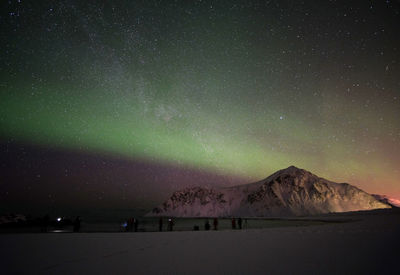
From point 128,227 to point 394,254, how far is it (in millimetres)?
28930

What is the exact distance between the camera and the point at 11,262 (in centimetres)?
1164

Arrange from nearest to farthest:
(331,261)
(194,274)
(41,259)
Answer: (194,274) < (331,261) < (41,259)

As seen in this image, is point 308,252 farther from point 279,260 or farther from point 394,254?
point 394,254

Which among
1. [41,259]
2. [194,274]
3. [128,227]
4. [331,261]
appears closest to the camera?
[194,274]

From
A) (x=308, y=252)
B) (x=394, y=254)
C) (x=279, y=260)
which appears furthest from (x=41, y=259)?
(x=394, y=254)

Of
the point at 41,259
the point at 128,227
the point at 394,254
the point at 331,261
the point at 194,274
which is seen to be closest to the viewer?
the point at 194,274

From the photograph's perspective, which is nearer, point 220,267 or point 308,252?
point 220,267

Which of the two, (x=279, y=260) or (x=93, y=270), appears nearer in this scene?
(x=93, y=270)

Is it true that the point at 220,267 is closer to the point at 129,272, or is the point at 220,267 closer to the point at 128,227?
the point at 129,272

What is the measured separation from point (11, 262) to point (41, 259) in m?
1.20

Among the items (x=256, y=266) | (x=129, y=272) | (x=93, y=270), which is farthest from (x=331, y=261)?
(x=93, y=270)

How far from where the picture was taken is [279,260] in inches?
420

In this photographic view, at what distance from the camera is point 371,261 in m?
9.98

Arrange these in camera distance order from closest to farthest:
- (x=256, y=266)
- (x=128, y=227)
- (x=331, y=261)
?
1. (x=256, y=266)
2. (x=331, y=261)
3. (x=128, y=227)
